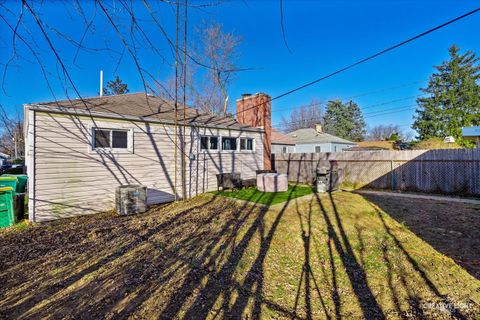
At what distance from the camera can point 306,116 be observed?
141ft

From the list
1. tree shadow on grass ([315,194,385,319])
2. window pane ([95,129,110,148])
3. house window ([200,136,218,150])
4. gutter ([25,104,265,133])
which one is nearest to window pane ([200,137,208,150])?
house window ([200,136,218,150])

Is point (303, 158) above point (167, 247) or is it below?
above

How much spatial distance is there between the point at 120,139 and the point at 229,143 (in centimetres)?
466

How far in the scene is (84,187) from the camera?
6930mm

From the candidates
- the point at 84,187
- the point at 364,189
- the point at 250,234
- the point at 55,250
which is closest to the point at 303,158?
the point at 364,189

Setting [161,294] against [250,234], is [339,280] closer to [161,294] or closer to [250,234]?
[250,234]

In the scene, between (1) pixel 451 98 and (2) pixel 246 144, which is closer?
(2) pixel 246 144

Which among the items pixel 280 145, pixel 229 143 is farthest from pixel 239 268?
pixel 280 145

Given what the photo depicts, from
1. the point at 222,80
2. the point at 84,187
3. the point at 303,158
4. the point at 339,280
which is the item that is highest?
the point at 222,80

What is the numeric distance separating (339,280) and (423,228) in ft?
11.6

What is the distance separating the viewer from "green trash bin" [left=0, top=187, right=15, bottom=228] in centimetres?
604

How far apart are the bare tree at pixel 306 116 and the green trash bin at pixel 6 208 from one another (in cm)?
4020

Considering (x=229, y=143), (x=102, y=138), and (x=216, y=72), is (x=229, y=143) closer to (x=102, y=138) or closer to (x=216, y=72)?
(x=102, y=138)

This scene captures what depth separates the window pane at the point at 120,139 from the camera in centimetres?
752
